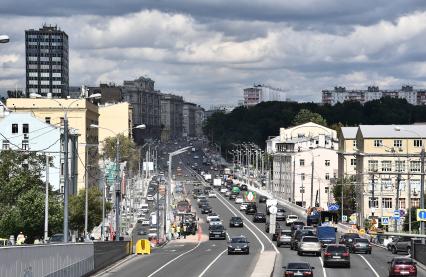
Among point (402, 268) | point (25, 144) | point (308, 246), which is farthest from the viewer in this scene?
point (25, 144)

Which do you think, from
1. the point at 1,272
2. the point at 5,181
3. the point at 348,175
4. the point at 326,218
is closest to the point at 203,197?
the point at 348,175

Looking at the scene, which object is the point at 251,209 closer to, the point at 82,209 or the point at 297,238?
the point at 82,209

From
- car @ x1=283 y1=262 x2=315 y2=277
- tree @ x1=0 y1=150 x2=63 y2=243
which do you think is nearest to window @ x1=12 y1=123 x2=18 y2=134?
tree @ x1=0 y1=150 x2=63 y2=243

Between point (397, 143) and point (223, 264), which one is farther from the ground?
point (397, 143)

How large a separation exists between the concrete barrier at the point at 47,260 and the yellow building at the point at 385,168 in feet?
293

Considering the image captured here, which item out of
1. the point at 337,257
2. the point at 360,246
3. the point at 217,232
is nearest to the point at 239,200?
the point at 217,232

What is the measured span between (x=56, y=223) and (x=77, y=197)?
21797 mm

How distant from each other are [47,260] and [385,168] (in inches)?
4305

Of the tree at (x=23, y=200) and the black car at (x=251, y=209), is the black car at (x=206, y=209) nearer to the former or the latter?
the black car at (x=251, y=209)

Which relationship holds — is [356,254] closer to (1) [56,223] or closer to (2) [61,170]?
(1) [56,223]

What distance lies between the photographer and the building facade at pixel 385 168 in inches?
5635

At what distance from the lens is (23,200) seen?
83.1 metres

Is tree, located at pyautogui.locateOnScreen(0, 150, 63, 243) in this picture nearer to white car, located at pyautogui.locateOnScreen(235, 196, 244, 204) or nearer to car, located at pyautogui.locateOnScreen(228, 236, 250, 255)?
car, located at pyautogui.locateOnScreen(228, 236, 250, 255)

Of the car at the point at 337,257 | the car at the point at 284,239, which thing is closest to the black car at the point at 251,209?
the car at the point at 284,239
